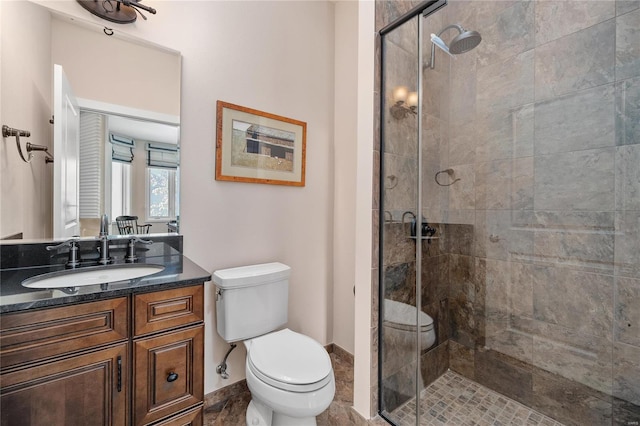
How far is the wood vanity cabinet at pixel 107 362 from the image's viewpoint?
726mm

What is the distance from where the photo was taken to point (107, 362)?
0.85 m

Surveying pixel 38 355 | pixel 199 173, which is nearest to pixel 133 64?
pixel 199 173

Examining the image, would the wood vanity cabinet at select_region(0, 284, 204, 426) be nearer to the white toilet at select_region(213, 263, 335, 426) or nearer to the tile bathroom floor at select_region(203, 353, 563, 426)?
the white toilet at select_region(213, 263, 335, 426)

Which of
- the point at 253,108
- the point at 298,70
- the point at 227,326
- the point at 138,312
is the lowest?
the point at 227,326

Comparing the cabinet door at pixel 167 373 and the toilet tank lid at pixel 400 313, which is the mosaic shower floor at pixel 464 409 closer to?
the toilet tank lid at pixel 400 313

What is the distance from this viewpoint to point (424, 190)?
154cm

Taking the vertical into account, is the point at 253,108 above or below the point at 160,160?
above

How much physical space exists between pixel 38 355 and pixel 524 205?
7.21 ft

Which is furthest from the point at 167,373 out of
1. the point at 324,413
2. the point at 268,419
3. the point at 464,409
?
the point at 464,409

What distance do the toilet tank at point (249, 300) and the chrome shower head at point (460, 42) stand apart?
1525 mm

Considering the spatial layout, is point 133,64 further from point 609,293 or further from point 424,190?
point 609,293

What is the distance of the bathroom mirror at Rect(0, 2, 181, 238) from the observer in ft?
4.01

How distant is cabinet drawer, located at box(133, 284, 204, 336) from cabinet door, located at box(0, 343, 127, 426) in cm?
9

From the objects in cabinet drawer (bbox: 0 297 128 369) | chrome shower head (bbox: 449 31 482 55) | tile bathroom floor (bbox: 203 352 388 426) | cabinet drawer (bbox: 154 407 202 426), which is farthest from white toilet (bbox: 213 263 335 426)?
chrome shower head (bbox: 449 31 482 55)
